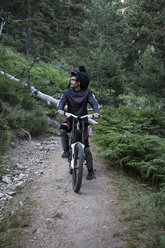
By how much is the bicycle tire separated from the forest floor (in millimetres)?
185

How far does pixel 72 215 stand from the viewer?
3.33 metres

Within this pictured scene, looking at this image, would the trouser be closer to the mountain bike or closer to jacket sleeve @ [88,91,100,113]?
the mountain bike

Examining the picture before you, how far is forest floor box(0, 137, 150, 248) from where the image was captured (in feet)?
8.86

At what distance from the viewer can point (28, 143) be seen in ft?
24.8

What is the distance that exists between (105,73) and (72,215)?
1033 centimetres

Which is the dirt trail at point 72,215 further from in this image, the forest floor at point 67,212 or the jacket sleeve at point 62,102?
the jacket sleeve at point 62,102

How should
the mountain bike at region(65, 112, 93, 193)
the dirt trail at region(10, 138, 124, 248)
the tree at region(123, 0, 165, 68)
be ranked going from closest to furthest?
A: the dirt trail at region(10, 138, 124, 248) → the mountain bike at region(65, 112, 93, 193) → the tree at region(123, 0, 165, 68)

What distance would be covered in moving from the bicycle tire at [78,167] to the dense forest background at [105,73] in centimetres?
116

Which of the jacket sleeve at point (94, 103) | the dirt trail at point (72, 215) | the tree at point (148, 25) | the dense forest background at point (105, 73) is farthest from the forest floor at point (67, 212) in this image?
the tree at point (148, 25)

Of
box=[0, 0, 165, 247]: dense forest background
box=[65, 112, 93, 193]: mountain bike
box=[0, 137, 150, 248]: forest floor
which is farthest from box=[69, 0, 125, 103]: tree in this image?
box=[65, 112, 93, 193]: mountain bike

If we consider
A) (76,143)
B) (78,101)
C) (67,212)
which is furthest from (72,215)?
(78,101)

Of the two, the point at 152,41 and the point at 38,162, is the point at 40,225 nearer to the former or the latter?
the point at 38,162

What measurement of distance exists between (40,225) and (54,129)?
683cm

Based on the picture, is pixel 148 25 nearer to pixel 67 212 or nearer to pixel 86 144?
pixel 86 144
